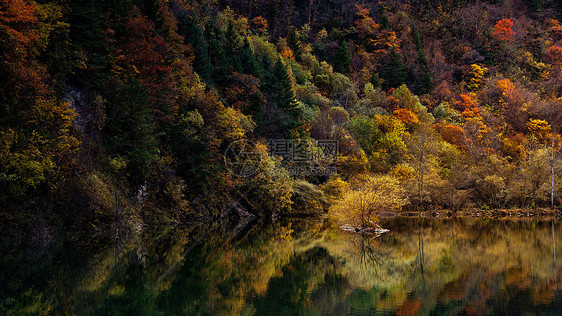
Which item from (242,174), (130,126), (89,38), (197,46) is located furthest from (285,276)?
(197,46)

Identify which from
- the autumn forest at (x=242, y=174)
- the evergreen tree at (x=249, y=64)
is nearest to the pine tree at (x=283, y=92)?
the autumn forest at (x=242, y=174)

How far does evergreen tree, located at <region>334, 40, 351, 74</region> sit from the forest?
161mm

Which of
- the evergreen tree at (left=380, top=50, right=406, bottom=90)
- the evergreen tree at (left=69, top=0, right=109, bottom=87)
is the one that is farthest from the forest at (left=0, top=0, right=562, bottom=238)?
the evergreen tree at (left=380, top=50, right=406, bottom=90)

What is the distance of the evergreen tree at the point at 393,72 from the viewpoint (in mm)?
65250

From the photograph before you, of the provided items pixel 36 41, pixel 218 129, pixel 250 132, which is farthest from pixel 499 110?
pixel 36 41

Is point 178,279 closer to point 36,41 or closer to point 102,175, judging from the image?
point 102,175

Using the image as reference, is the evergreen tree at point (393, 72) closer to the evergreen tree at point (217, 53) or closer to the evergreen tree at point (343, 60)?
the evergreen tree at point (343, 60)

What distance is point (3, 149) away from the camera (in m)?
18.8

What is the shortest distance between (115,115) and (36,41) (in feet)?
→ 21.1

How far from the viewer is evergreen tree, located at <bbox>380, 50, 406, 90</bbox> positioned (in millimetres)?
65250

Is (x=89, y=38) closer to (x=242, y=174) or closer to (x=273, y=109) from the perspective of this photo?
(x=242, y=174)

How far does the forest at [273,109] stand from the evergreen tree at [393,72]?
23cm

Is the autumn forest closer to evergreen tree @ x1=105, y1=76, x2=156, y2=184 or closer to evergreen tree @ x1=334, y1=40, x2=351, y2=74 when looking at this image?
evergreen tree @ x1=105, y1=76, x2=156, y2=184

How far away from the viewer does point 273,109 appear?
1665 inches
